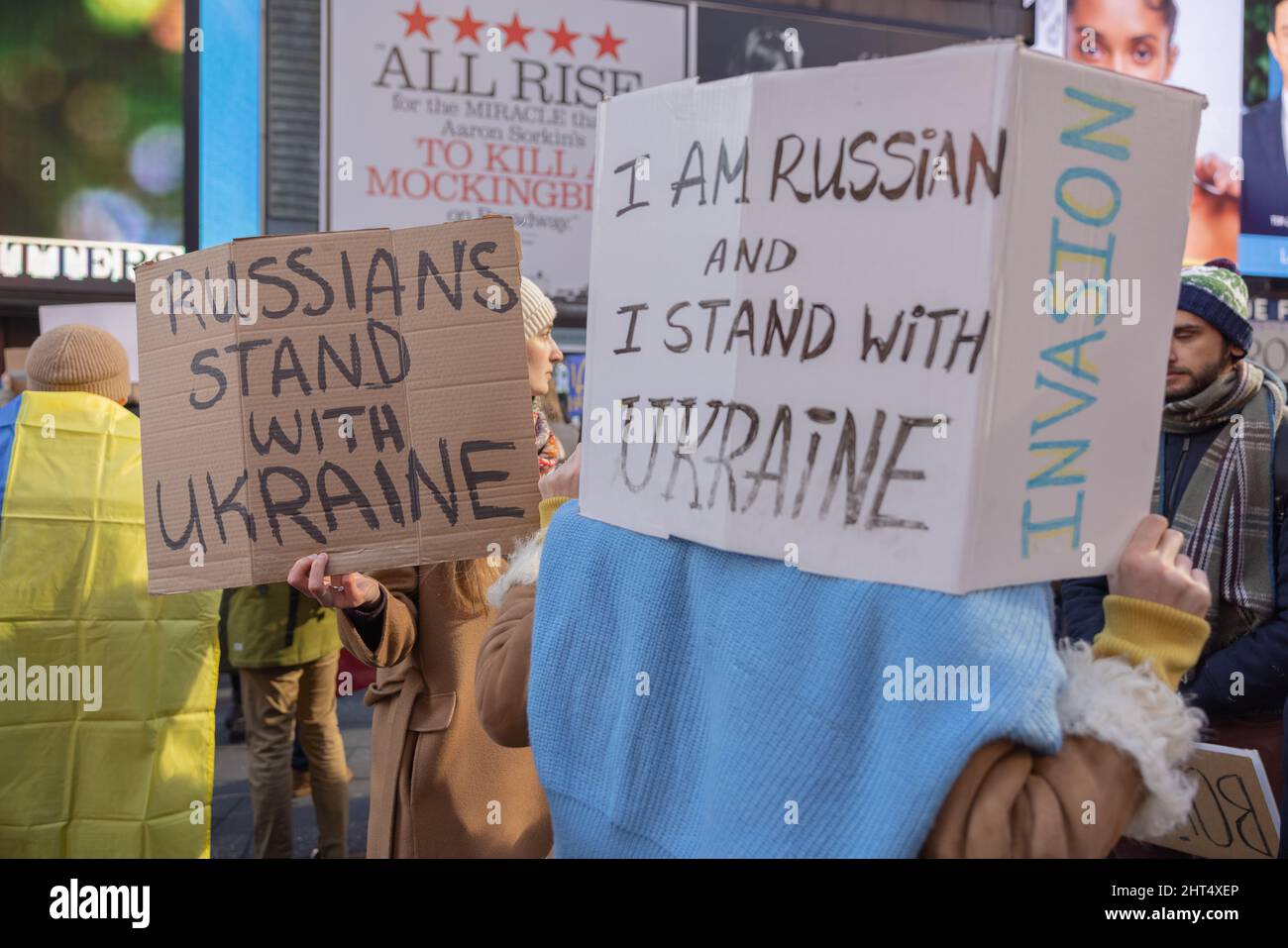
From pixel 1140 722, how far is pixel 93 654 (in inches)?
114

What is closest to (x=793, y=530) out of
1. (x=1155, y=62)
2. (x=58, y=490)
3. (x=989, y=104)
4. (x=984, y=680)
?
(x=984, y=680)

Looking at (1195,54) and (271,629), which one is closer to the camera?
(271,629)

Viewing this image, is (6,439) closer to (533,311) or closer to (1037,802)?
(533,311)

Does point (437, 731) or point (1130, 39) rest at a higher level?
point (1130, 39)

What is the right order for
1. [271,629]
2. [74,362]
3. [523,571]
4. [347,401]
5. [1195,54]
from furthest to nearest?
[1195,54]
[271,629]
[74,362]
[347,401]
[523,571]

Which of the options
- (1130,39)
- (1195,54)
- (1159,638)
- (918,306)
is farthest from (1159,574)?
(1195,54)

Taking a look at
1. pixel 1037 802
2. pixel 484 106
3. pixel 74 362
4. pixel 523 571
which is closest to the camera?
pixel 1037 802

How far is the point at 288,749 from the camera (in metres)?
4.00

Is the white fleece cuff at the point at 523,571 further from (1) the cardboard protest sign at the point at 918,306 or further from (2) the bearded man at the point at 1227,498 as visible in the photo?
(2) the bearded man at the point at 1227,498

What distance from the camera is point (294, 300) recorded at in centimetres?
211

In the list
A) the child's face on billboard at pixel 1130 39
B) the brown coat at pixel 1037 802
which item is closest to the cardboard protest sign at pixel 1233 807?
the brown coat at pixel 1037 802

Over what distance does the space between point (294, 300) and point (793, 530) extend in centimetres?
128

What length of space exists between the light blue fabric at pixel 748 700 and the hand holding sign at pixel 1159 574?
4.2 inches

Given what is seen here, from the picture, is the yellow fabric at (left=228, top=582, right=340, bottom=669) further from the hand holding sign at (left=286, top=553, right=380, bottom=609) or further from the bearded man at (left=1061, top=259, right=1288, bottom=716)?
the bearded man at (left=1061, top=259, right=1288, bottom=716)
